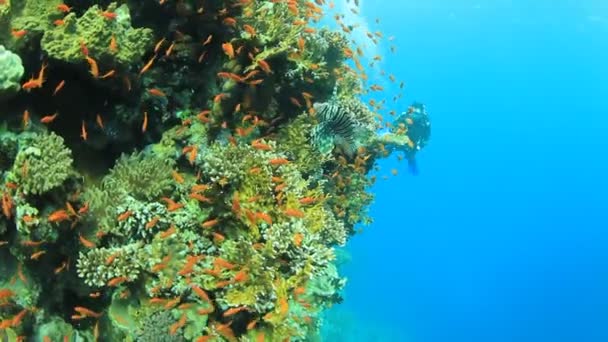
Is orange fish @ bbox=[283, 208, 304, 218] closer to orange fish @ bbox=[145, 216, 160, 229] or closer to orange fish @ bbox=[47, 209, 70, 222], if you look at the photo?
orange fish @ bbox=[145, 216, 160, 229]

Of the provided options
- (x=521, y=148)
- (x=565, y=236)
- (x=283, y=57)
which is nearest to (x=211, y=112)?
(x=283, y=57)

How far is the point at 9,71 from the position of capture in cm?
449

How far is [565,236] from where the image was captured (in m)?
111

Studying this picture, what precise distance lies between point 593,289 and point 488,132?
57580 millimetres

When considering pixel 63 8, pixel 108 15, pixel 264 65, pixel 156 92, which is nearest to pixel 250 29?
pixel 264 65

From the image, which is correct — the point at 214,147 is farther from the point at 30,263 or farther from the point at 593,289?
the point at 593,289

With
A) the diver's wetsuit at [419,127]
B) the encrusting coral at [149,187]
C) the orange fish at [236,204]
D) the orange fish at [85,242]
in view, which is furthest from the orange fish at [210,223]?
the diver's wetsuit at [419,127]

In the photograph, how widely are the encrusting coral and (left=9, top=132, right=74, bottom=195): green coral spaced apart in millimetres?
13

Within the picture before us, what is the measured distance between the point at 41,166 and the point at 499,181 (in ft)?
486

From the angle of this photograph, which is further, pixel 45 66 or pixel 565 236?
pixel 565 236

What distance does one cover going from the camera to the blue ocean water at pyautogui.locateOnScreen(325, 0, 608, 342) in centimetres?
7844

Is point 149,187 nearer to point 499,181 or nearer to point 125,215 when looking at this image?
point 125,215

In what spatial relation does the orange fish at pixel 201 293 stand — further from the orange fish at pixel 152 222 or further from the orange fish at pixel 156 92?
the orange fish at pixel 156 92

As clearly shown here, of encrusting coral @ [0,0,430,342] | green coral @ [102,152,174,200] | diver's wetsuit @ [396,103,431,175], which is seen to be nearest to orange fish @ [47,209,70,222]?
encrusting coral @ [0,0,430,342]
